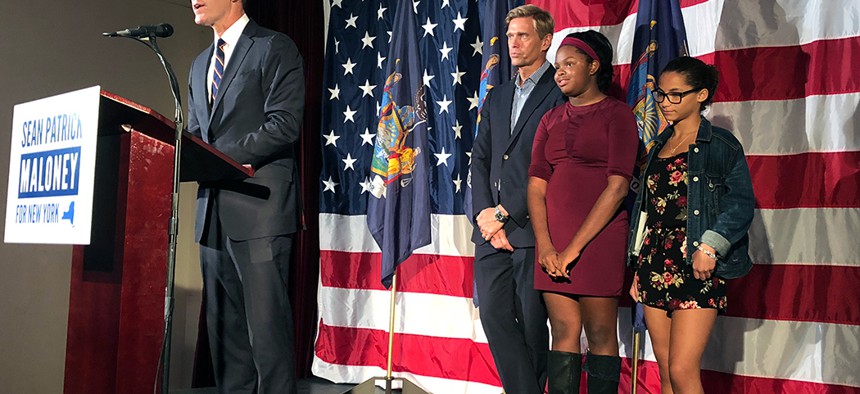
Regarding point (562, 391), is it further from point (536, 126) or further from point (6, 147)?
point (6, 147)

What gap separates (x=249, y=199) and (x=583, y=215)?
1193 millimetres

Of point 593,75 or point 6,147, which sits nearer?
point 593,75

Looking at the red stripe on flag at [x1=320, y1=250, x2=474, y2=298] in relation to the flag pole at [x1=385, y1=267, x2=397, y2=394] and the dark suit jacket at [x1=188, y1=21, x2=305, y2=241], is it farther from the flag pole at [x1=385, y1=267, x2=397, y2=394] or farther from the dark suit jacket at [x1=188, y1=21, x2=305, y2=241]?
the dark suit jacket at [x1=188, y1=21, x2=305, y2=241]

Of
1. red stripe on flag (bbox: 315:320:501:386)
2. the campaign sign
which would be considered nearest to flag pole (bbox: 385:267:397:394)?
red stripe on flag (bbox: 315:320:501:386)

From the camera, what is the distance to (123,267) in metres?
1.96

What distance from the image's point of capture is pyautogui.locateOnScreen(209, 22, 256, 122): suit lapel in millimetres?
2721

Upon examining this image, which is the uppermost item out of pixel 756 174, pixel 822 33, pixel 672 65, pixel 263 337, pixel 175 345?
pixel 822 33

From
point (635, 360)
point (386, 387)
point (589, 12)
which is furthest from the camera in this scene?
point (386, 387)

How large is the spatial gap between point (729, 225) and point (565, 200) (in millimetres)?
593

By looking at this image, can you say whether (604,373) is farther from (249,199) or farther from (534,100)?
(249,199)

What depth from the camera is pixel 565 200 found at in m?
2.73

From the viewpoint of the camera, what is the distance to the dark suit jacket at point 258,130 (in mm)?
2652

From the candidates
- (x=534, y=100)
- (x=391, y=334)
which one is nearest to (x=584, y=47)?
(x=534, y=100)

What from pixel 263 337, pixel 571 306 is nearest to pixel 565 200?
pixel 571 306
